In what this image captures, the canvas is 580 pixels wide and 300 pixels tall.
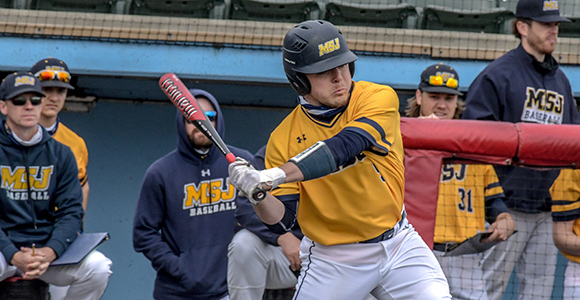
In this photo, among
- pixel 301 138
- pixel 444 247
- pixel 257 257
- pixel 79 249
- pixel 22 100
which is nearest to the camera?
pixel 301 138

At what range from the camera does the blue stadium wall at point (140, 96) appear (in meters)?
5.43

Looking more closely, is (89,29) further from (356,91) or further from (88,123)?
(356,91)

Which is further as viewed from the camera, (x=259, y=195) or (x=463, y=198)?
(x=463, y=198)

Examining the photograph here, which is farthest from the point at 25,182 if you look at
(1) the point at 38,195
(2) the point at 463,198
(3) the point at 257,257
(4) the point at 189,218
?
(2) the point at 463,198

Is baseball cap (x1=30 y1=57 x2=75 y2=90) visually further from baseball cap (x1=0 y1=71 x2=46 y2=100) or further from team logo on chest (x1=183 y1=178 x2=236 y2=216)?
team logo on chest (x1=183 y1=178 x2=236 y2=216)

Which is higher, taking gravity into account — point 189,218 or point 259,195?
point 259,195

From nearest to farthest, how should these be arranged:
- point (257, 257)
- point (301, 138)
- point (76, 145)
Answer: point (301, 138), point (257, 257), point (76, 145)

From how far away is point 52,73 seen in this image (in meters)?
4.73

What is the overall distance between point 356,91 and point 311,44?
306 mm

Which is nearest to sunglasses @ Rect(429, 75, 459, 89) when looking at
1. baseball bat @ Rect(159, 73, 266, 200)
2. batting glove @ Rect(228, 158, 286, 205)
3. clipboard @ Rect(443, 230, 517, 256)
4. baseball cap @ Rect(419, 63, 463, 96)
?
baseball cap @ Rect(419, 63, 463, 96)

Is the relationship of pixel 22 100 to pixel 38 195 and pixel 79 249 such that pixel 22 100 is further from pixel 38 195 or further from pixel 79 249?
pixel 79 249

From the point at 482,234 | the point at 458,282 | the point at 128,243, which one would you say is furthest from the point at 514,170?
the point at 128,243

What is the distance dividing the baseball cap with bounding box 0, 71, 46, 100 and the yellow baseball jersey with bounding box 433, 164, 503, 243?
245 centimetres

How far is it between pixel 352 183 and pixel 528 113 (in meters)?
1.81
